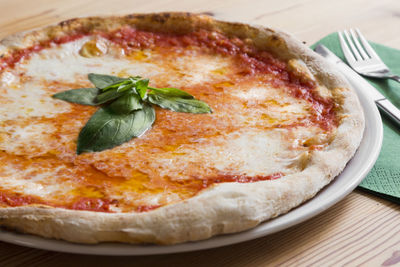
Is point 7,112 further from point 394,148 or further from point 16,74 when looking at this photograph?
point 394,148

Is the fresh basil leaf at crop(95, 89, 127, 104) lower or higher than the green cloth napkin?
higher

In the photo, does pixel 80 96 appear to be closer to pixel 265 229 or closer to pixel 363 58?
pixel 265 229

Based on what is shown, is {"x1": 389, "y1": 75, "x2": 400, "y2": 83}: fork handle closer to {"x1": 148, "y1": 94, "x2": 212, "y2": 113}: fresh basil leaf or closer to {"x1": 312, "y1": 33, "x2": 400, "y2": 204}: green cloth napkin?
{"x1": 312, "y1": 33, "x2": 400, "y2": 204}: green cloth napkin

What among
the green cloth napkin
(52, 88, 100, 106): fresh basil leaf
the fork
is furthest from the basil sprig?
the fork

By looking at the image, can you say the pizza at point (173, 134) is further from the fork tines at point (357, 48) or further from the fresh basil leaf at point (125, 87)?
the fork tines at point (357, 48)

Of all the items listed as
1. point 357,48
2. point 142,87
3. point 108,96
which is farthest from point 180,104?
point 357,48

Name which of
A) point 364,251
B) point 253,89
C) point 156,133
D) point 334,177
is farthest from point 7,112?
point 364,251

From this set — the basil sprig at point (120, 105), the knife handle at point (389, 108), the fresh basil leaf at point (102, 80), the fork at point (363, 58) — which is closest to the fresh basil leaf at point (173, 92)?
the basil sprig at point (120, 105)

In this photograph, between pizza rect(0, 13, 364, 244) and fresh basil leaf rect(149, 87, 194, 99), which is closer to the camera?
pizza rect(0, 13, 364, 244)
